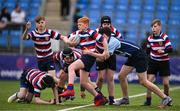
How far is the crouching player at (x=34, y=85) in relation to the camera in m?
16.3

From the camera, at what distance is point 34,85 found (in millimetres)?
16469

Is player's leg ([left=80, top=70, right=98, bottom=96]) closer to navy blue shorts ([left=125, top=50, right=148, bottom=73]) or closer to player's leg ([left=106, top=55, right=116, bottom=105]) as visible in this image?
player's leg ([left=106, top=55, right=116, bottom=105])

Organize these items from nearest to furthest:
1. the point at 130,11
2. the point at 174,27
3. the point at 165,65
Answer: the point at 165,65, the point at 174,27, the point at 130,11

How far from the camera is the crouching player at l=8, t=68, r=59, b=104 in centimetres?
1634

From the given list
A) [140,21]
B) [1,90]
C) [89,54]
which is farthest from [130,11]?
[89,54]

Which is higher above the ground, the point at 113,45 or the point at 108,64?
the point at 113,45

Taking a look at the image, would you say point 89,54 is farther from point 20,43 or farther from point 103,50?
point 20,43

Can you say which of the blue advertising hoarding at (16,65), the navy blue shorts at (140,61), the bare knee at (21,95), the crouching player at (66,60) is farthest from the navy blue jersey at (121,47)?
the blue advertising hoarding at (16,65)

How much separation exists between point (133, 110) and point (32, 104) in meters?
2.71

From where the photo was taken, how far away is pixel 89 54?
15.7 metres

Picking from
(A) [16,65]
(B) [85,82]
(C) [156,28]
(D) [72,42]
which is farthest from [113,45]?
(A) [16,65]

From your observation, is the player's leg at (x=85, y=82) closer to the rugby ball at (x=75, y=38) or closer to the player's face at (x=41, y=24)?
the rugby ball at (x=75, y=38)

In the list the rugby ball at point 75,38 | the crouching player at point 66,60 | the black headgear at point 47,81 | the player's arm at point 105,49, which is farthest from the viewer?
the crouching player at point 66,60

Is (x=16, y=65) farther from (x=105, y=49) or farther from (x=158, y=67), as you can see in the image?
(x=105, y=49)
